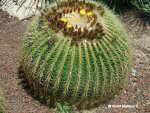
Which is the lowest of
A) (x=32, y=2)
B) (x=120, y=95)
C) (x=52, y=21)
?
(x=120, y=95)

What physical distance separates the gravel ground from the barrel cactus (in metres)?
0.38

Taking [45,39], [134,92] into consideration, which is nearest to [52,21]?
[45,39]

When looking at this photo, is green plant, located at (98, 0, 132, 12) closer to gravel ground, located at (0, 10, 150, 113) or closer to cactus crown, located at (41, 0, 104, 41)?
gravel ground, located at (0, 10, 150, 113)

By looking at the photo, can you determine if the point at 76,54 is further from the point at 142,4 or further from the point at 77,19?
the point at 142,4

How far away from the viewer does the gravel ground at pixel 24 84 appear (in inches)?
212

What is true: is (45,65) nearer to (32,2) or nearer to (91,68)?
(91,68)

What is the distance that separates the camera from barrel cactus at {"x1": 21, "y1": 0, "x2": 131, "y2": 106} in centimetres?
475

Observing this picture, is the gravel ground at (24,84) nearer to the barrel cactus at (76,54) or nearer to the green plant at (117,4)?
the barrel cactus at (76,54)

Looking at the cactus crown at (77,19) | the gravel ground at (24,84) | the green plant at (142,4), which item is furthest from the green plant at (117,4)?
the cactus crown at (77,19)

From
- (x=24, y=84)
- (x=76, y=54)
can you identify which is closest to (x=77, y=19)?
(x=76, y=54)

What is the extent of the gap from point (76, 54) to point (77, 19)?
43cm

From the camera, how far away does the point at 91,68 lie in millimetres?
4773

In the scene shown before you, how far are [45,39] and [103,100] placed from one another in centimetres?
105

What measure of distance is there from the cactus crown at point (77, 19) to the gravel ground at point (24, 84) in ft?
3.47
